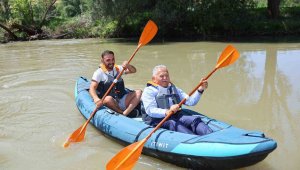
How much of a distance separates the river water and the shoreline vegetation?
2623 millimetres

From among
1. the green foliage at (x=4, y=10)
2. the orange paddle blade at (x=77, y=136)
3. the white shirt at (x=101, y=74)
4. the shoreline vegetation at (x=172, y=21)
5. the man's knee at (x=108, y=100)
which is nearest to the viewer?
the orange paddle blade at (x=77, y=136)

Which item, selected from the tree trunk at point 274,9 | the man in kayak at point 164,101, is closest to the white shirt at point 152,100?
the man in kayak at point 164,101

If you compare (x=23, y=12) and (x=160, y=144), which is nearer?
(x=160, y=144)

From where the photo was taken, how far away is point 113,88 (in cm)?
522

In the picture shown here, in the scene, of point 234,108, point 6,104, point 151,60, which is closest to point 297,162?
point 234,108

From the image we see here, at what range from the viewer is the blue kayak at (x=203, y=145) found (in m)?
3.45

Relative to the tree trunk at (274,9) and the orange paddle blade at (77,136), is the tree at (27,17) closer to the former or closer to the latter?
the tree trunk at (274,9)

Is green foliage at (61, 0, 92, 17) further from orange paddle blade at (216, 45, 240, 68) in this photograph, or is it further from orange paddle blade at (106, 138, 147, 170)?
orange paddle blade at (106, 138, 147, 170)

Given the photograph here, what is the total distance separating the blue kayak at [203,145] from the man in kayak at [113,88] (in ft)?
1.62

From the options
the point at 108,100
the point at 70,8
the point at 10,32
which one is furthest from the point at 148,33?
the point at 70,8

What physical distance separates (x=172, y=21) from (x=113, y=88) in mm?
10180

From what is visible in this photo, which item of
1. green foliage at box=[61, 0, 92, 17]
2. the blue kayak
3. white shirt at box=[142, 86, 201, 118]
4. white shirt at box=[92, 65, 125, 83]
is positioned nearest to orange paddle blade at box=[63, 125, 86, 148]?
the blue kayak

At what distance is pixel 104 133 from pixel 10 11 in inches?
589

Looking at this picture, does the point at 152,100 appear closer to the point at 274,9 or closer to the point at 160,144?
the point at 160,144
